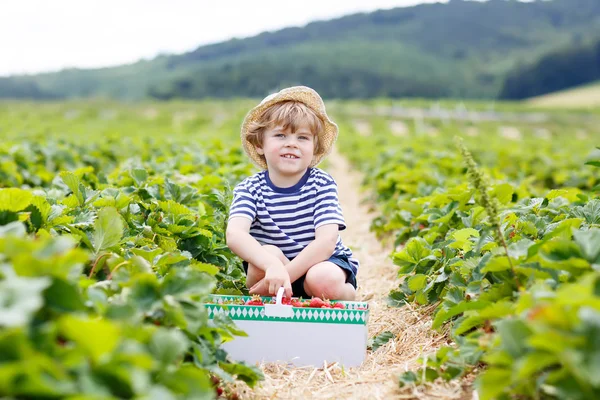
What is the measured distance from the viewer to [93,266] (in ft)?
7.24

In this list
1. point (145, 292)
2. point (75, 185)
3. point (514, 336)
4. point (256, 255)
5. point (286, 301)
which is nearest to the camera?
point (514, 336)

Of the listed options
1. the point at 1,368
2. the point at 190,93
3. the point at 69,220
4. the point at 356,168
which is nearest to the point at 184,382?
the point at 1,368

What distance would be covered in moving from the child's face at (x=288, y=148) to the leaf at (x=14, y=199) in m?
1.38

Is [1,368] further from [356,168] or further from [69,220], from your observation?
[356,168]

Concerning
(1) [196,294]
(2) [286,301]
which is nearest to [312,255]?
(2) [286,301]

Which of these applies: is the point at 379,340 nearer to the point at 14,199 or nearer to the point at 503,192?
the point at 503,192

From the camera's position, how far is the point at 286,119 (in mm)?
3266

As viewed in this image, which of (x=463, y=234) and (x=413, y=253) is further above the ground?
(x=463, y=234)

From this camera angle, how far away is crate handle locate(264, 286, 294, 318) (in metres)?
2.66

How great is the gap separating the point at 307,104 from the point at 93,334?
227 centimetres

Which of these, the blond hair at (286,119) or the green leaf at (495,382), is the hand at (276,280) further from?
the green leaf at (495,382)

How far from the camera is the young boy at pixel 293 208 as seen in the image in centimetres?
311

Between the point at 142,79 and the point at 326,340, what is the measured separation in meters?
161

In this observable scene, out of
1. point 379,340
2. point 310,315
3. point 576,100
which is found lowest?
point 379,340
